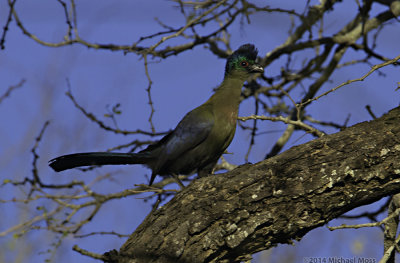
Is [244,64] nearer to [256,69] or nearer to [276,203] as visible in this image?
[256,69]

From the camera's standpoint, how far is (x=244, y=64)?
5.28m

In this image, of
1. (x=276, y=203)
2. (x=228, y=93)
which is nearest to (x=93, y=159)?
(x=228, y=93)

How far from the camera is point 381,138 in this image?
3.21 metres

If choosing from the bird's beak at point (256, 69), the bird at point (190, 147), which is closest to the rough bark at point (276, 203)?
the bird at point (190, 147)

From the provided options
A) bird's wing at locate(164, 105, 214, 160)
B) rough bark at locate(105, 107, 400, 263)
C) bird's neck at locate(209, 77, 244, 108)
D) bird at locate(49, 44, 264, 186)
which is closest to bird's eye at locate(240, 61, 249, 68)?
bird's neck at locate(209, 77, 244, 108)

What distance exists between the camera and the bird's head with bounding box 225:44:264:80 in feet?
17.3

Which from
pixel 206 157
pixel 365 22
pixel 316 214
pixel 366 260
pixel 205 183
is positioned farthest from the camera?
pixel 365 22

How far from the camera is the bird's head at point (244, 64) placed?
17.3ft

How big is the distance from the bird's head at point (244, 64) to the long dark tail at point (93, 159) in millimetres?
1392

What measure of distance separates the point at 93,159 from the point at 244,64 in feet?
6.48

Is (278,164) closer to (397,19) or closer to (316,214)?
(316,214)

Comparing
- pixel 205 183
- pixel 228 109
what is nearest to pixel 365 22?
pixel 228 109

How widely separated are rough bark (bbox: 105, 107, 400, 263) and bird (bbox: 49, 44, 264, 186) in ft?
4.42

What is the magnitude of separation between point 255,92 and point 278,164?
8.73 ft
